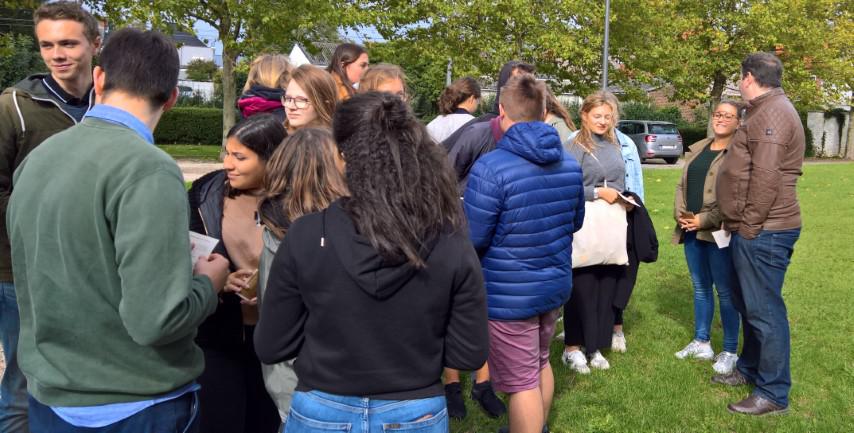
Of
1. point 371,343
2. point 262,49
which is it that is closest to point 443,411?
point 371,343

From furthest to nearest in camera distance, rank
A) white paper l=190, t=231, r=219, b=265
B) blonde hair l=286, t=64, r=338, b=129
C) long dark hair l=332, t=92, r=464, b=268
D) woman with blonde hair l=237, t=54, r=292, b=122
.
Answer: woman with blonde hair l=237, t=54, r=292, b=122 → blonde hair l=286, t=64, r=338, b=129 → white paper l=190, t=231, r=219, b=265 → long dark hair l=332, t=92, r=464, b=268

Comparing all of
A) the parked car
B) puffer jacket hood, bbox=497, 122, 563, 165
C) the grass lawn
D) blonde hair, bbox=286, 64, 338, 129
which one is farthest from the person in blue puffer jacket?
the parked car

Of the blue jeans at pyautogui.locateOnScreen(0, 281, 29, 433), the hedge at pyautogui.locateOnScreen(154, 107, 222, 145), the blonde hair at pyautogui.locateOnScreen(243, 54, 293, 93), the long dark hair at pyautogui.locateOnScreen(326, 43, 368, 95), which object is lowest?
the hedge at pyautogui.locateOnScreen(154, 107, 222, 145)

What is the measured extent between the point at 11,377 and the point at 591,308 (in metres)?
3.85

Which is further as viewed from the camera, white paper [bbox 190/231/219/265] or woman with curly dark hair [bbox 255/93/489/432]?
white paper [bbox 190/231/219/265]

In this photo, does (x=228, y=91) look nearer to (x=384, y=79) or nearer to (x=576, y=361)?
(x=384, y=79)

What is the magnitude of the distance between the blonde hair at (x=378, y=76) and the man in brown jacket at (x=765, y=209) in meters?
2.20

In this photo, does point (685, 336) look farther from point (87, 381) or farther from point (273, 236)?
point (87, 381)

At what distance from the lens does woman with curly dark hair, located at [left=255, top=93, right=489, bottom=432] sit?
91.0 inches

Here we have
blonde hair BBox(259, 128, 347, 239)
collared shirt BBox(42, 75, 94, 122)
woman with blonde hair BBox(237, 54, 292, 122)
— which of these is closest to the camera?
blonde hair BBox(259, 128, 347, 239)

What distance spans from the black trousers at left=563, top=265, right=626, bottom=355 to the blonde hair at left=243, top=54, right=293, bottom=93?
2538 millimetres

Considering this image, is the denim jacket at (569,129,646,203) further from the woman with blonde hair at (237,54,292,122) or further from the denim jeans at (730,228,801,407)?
the woman with blonde hair at (237,54,292,122)

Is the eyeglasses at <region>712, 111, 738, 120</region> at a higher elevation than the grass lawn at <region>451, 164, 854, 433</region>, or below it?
higher

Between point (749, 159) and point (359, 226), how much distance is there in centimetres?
332
